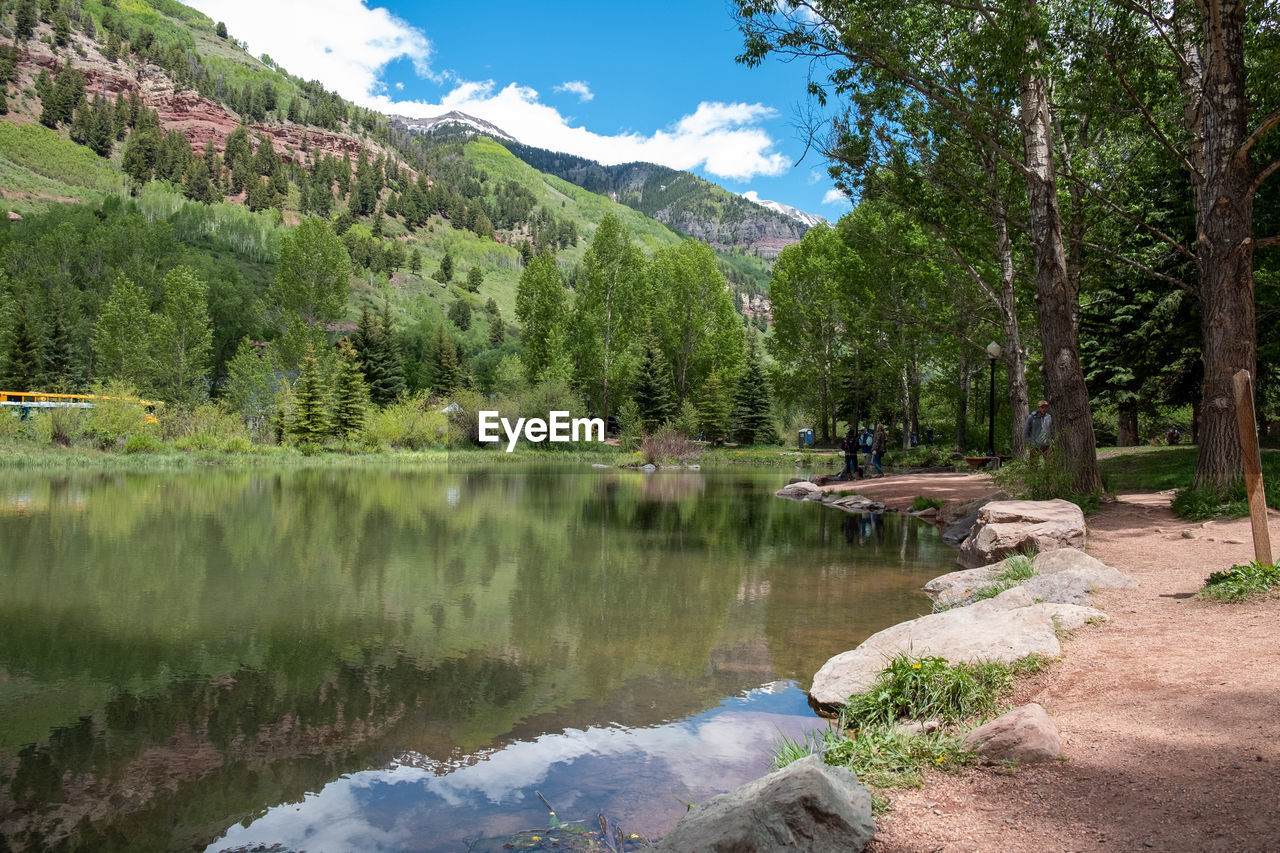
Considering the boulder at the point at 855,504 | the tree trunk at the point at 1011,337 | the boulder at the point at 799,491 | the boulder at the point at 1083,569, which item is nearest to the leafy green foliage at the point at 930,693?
the boulder at the point at 1083,569

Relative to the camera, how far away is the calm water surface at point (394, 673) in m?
3.15

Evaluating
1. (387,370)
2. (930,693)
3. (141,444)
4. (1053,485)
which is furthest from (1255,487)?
(387,370)

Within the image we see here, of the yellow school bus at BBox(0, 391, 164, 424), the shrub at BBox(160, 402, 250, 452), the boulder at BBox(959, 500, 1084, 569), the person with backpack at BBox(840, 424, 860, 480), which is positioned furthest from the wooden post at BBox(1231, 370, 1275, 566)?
the yellow school bus at BBox(0, 391, 164, 424)

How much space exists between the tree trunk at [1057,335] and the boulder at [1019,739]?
9.02m

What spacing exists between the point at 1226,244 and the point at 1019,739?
9.57 meters

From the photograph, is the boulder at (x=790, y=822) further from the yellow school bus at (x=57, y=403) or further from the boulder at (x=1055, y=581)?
the yellow school bus at (x=57, y=403)

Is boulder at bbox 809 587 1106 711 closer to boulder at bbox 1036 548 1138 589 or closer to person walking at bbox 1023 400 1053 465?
boulder at bbox 1036 548 1138 589

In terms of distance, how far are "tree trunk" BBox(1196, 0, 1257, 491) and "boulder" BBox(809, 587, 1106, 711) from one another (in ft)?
20.1

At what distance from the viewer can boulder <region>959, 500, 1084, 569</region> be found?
26.1 ft

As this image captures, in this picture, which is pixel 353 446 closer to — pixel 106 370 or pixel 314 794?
pixel 106 370

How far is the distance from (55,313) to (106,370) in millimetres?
7353

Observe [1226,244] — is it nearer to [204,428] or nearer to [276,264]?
[204,428]

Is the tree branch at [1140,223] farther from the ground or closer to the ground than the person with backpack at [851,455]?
farther from the ground

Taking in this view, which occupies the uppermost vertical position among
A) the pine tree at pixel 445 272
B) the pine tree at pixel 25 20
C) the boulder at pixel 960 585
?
the pine tree at pixel 25 20
